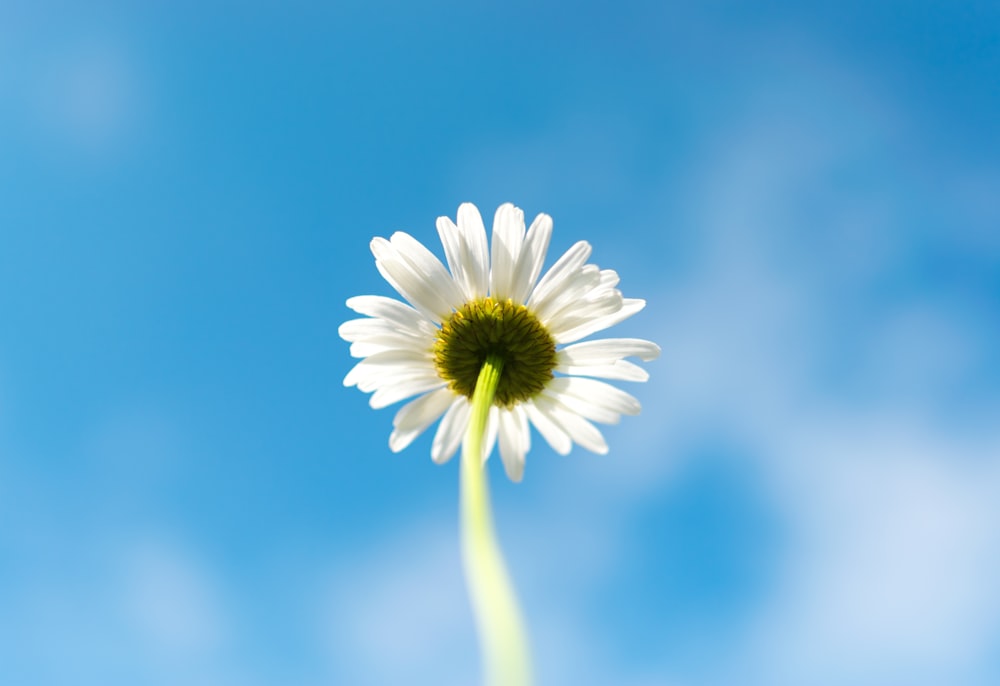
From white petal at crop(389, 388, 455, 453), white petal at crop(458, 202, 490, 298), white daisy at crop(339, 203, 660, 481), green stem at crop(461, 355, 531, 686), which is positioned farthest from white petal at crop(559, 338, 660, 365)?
green stem at crop(461, 355, 531, 686)

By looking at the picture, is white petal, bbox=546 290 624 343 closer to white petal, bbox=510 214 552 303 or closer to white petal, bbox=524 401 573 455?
white petal, bbox=510 214 552 303

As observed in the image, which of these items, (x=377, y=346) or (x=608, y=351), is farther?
(x=608, y=351)

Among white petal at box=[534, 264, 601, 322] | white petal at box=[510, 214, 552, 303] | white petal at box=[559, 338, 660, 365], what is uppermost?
white petal at box=[510, 214, 552, 303]

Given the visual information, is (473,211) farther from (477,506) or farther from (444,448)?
(477,506)

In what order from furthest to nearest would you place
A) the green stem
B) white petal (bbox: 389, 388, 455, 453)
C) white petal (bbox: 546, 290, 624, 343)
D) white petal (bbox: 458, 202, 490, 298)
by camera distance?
1. white petal (bbox: 458, 202, 490, 298)
2. white petal (bbox: 546, 290, 624, 343)
3. white petal (bbox: 389, 388, 455, 453)
4. the green stem

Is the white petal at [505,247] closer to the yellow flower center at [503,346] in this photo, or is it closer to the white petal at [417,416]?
the yellow flower center at [503,346]

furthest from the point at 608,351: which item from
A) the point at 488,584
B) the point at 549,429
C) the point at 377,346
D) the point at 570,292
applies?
the point at 488,584

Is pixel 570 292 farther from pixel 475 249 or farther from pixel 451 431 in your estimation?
pixel 451 431
